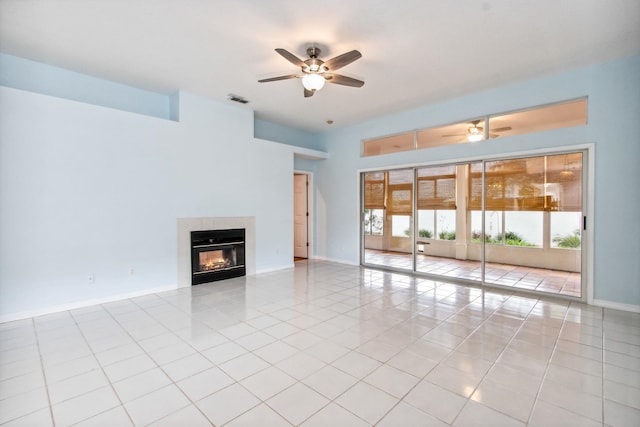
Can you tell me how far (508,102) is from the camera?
448cm

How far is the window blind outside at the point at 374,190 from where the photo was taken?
20.5ft

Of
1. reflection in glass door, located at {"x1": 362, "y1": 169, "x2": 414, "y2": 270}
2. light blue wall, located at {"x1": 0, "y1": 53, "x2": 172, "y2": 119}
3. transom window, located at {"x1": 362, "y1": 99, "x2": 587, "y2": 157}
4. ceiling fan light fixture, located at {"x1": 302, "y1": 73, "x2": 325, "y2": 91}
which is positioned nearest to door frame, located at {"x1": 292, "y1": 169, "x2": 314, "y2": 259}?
reflection in glass door, located at {"x1": 362, "y1": 169, "x2": 414, "y2": 270}

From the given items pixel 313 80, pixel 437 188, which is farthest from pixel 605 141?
pixel 313 80

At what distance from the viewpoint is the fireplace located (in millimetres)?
4848

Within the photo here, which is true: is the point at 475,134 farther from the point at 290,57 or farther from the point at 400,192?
the point at 290,57

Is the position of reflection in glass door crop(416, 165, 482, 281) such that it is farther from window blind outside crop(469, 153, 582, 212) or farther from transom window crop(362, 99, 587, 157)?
transom window crop(362, 99, 587, 157)

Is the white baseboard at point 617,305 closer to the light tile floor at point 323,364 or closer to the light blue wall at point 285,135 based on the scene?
the light tile floor at point 323,364

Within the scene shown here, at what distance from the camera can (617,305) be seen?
12.2 ft

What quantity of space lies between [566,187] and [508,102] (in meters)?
1.52

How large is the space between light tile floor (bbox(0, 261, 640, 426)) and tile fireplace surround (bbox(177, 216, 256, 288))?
79cm

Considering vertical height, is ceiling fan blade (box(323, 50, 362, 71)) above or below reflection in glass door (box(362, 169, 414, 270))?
above

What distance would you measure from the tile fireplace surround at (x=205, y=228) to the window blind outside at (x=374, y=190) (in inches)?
100

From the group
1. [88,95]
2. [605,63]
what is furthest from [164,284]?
[605,63]

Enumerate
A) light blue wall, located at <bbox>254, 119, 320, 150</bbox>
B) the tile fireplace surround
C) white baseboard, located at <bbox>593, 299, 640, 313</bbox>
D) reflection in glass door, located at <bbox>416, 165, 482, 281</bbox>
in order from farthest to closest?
1. light blue wall, located at <bbox>254, 119, 320, 150</bbox>
2. reflection in glass door, located at <bbox>416, 165, 482, 281</bbox>
3. the tile fireplace surround
4. white baseboard, located at <bbox>593, 299, 640, 313</bbox>
